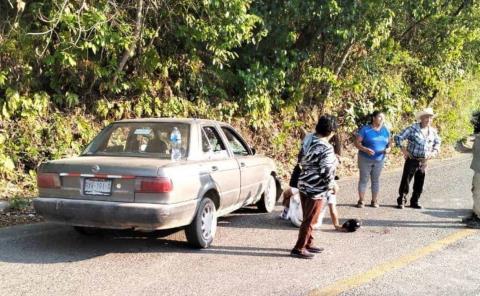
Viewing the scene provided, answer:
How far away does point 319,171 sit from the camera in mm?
6363

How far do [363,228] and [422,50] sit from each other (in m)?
12.2

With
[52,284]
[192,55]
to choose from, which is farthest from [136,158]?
[192,55]

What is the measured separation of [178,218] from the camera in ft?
20.1

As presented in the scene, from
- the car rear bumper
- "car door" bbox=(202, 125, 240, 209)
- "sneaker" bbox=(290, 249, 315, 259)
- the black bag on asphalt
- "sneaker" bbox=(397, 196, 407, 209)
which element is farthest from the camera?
"sneaker" bbox=(397, 196, 407, 209)

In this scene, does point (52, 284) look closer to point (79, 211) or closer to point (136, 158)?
point (79, 211)

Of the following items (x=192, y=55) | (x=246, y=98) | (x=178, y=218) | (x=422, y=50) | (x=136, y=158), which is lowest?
(x=178, y=218)

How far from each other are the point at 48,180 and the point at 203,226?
6.05ft

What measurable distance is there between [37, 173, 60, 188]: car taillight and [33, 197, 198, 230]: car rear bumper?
0.59 ft

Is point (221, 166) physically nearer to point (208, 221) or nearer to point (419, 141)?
point (208, 221)

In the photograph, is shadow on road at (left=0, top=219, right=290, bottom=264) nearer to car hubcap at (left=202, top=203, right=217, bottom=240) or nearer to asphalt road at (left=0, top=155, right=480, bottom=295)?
asphalt road at (left=0, top=155, right=480, bottom=295)

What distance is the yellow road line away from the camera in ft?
17.2

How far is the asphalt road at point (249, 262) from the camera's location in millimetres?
5266

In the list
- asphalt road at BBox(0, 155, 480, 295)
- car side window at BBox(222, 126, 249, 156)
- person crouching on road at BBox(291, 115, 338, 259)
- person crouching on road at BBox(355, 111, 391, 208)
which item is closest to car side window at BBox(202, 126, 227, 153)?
car side window at BBox(222, 126, 249, 156)

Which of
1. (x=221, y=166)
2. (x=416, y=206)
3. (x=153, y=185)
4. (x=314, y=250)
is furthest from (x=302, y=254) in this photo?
(x=416, y=206)
